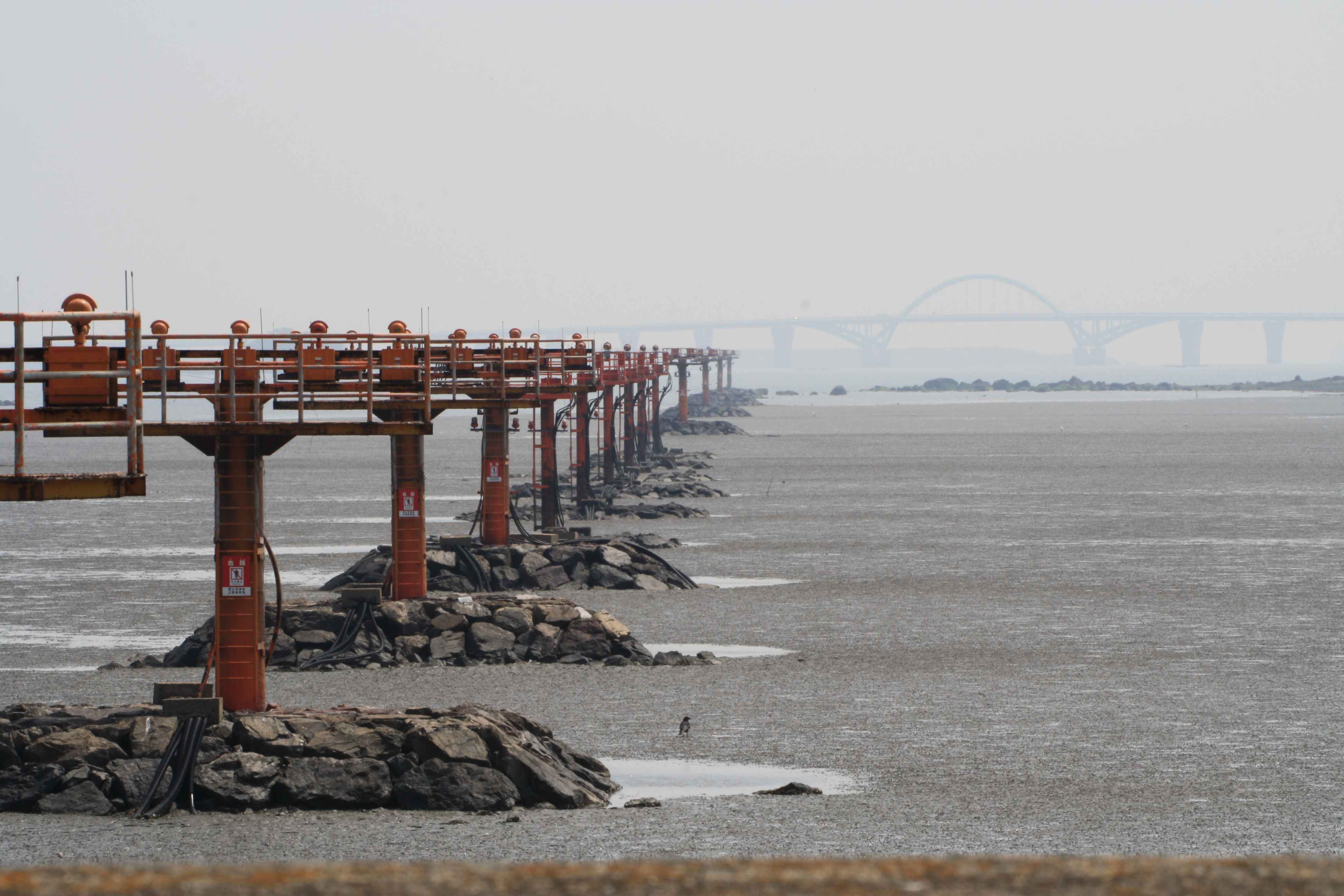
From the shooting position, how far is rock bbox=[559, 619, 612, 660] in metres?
26.4

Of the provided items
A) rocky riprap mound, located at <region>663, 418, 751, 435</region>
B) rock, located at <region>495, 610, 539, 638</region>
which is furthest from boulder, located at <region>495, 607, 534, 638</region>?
rocky riprap mound, located at <region>663, 418, 751, 435</region>

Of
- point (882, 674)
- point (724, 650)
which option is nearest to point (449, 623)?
point (724, 650)

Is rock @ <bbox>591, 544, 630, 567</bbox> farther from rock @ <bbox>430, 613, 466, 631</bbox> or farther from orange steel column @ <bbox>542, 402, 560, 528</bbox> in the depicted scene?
rock @ <bbox>430, 613, 466, 631</bbox>

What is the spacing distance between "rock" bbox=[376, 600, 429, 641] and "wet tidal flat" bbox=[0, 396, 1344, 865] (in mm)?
1760

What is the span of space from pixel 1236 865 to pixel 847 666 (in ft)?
56.7

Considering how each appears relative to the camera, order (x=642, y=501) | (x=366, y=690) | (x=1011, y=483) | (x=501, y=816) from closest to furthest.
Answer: (x=501, y=816)
(x=366, y=690)
(x=642, y=501)
(x=1011, y=483)

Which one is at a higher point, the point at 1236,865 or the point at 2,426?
the point at 2,426

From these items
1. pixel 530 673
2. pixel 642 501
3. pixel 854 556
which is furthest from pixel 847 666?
pixel 642 501

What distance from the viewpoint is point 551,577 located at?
3578 cm

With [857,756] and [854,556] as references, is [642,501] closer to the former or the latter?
[854,556]

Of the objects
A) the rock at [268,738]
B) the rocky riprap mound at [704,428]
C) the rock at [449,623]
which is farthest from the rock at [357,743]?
the rocky riprap mound at [704,428]

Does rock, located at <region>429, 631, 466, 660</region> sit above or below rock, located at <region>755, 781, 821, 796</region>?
below

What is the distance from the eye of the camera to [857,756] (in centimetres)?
1922

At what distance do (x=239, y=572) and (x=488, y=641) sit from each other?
317 inches
